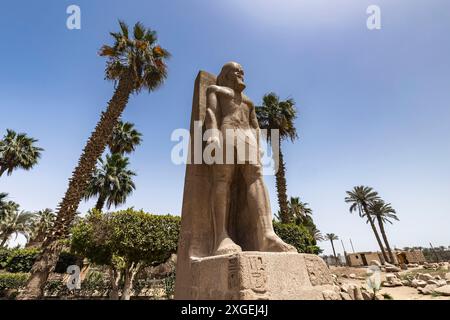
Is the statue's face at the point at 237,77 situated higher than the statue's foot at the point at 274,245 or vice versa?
the statue's face at the point at 237,77

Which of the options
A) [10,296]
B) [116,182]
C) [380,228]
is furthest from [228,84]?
[380,228]

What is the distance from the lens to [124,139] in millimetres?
23844

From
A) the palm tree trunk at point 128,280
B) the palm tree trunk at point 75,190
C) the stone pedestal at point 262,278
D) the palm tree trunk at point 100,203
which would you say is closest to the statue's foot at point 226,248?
the stone pedestal at point 262,278

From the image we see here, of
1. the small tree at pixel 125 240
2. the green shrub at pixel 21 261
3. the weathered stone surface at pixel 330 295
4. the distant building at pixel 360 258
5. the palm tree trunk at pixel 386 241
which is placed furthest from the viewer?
the distant building at pixel 360 258

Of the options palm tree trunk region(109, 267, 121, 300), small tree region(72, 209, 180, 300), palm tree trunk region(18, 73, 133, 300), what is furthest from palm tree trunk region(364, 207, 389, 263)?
palm tree trunk region(18, 73, 133, 300)

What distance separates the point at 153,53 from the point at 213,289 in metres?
16.8

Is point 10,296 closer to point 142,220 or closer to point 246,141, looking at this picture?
point 142,220

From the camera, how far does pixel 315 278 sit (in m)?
2.58

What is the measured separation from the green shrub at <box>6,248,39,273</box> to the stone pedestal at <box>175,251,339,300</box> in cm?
2827

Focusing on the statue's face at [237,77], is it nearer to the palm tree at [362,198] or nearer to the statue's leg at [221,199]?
the statue's leg at [221,199]

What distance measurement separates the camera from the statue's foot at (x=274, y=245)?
105 inches

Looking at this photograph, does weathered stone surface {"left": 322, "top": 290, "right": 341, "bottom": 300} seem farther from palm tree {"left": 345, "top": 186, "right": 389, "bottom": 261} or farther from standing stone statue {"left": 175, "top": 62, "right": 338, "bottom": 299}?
palm tree {"left": 345, "top": 186, "right": 389, "bottom": 261}

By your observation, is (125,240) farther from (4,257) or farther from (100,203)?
(4,257)

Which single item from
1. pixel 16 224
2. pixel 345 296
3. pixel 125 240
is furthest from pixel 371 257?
pixel 16 224
